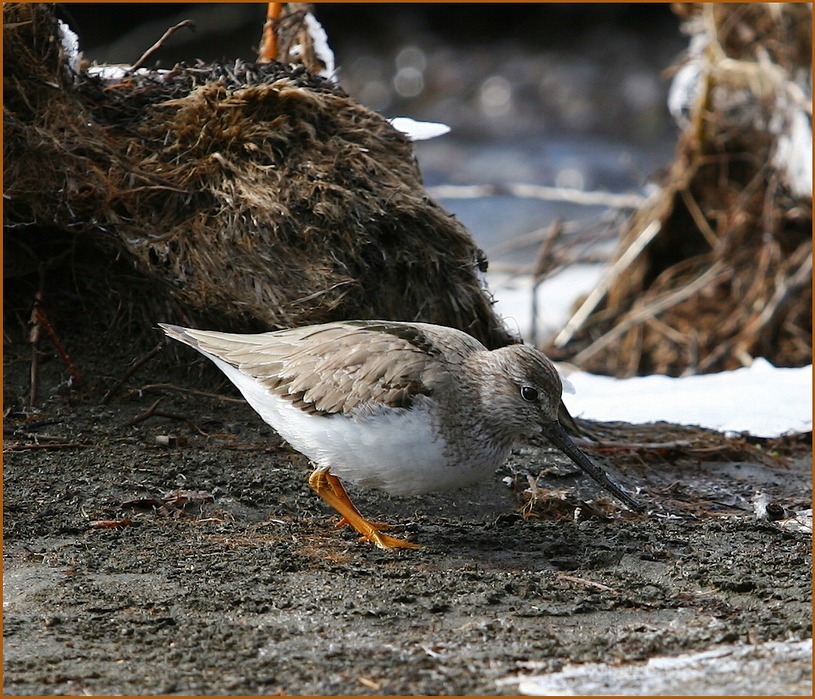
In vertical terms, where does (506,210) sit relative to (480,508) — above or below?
below

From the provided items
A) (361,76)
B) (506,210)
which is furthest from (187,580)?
(361,76)

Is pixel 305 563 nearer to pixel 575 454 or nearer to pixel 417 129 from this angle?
pixel 575 454

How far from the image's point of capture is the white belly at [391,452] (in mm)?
4680

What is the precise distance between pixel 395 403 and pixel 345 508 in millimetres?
618

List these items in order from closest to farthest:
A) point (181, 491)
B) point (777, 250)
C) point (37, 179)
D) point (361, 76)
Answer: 1. point (181, 491)
2. point (37, 179)
3. point (777, 250)
4. point (361, 76)

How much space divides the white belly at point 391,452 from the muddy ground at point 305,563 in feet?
1.07

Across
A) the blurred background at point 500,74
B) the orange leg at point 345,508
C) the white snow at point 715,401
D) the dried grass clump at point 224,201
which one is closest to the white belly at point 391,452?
the orange leg at point 345,508

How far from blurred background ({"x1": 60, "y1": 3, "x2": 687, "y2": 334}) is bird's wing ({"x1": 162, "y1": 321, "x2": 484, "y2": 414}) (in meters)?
9.19

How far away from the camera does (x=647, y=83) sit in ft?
63.3

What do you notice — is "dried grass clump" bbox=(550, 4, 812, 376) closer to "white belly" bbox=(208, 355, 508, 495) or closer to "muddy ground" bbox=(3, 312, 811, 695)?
"muddy ground" bbox=(3, 312, 811, 695)

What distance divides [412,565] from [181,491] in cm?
129

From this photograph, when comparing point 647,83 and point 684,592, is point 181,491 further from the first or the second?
point 647,83

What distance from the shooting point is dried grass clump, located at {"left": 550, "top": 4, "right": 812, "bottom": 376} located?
31.3ft

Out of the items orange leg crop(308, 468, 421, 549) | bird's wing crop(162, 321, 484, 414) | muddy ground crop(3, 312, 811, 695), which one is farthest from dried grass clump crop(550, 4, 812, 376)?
orange leg crop(308, 468, 421, 549)
